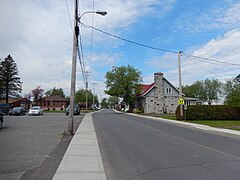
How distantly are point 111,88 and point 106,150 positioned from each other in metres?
51.8

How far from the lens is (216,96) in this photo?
103562 millimetres

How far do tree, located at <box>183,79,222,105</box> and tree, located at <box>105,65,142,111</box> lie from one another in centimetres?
5108

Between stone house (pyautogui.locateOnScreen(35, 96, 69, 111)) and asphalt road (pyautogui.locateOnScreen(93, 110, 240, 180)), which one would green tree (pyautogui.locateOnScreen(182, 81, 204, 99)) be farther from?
asphalt road (pyautogui.locateOnScreen(93, 110, 240, 180))

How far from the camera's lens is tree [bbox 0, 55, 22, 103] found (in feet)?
249

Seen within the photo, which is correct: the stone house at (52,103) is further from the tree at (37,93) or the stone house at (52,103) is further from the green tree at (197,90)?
the green tree at (197,90)

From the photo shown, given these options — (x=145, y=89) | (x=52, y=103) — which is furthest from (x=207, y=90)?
(x=52, y=103)

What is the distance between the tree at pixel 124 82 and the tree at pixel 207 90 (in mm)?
51080

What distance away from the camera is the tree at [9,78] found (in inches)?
2990

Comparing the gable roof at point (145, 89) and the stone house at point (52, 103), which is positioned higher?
the gable roof at point (145, 89)

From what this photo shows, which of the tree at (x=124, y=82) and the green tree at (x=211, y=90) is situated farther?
the green tree at (x=211, y=90)

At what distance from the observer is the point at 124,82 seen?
60.5 m

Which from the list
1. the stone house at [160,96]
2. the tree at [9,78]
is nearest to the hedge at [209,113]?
the stone house at [160,96]

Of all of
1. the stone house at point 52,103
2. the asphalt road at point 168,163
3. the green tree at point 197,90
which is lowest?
the asphalt road at point 168,163

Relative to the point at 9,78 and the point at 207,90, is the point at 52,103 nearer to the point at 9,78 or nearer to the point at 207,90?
the point at 9,78
